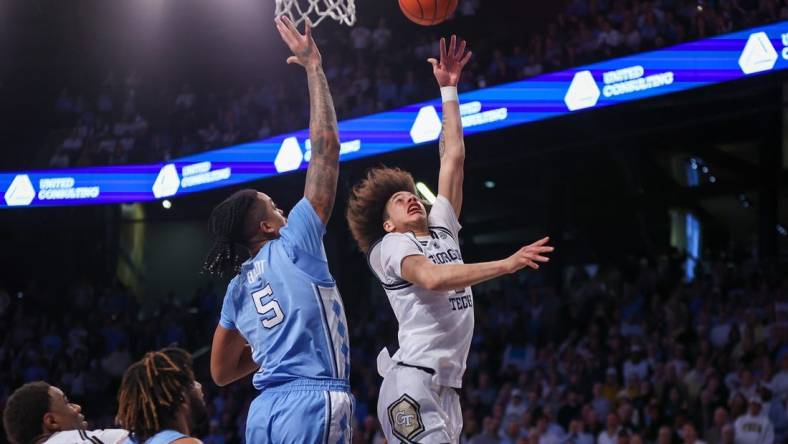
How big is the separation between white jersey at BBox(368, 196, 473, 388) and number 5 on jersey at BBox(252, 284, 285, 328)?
2.19 ft

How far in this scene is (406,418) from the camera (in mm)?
3898

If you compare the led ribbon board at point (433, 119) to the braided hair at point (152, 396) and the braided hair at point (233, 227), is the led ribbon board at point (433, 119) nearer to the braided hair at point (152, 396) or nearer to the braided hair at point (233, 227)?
the braided hair at point (233, 227)

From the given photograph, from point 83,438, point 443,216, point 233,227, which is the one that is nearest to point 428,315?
point 443,216

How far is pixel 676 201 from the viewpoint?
15.4m

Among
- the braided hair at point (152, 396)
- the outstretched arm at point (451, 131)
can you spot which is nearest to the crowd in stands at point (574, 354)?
the outstretched arm at point (451, 131)

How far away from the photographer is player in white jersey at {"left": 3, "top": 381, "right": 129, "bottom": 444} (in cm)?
398

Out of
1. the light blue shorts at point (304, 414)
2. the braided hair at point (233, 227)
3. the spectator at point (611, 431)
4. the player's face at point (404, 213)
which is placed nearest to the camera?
the light blue shorts at point (304, 414)

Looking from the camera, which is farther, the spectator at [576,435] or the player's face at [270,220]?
the spectator at [576,435]

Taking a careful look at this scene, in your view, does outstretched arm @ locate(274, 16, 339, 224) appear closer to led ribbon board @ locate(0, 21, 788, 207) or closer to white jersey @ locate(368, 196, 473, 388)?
white jersey @ locate(368, 196, 473, 388)

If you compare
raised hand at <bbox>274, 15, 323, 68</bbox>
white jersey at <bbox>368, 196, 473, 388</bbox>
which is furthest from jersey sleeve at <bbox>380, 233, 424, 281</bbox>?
raised hand at <bbox>274, 15, 323, 68</bbox>

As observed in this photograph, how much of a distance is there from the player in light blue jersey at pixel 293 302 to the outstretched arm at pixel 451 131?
99 cm

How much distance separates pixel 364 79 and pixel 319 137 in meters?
11.7

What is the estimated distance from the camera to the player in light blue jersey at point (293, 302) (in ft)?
10.8

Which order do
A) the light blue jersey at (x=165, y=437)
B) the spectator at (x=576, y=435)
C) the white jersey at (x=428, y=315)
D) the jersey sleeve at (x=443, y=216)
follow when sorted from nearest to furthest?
1. the light blue jersey at (x=165, y=437)
2. the white jersey at (x=428, y=315)
3. the jersey sleeve at (x=443, y=216)
4. the spectator at (x=576, y=435)
